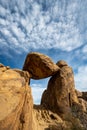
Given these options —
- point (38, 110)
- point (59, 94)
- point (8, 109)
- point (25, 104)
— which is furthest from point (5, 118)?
point (59, 94)

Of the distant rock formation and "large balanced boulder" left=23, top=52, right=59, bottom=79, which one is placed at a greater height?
"large balanced boulder" left=23, top=52, right=59, bottom=79

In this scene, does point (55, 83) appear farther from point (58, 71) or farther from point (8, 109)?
point (8, 109)

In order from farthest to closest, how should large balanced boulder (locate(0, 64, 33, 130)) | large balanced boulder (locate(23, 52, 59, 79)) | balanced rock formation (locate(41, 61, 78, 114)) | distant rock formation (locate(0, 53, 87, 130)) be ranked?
1. large balanced boulder (locate(23, 52, 59, 79))
2. balanced rock formation (locate(41, 61, 78, 114))
3. distant rock formation (locate(0, 53, 87, 130))
4. large balanced boulder (locate(0, 64, 33, 130))

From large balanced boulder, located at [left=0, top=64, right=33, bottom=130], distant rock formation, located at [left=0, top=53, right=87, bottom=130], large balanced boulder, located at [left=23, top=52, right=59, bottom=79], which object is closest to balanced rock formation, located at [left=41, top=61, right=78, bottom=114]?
distant rock formation, located at [left=0, top=53, right=87, bottom=130]

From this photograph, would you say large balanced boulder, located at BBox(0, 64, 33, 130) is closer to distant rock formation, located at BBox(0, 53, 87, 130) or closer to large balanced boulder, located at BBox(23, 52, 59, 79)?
distant rock formation, located at BBox(0, 53, 87, 130)

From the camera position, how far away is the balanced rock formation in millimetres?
24672

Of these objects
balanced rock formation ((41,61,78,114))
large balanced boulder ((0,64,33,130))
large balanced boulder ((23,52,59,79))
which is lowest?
large balanced boulder ((0,64,33,130))

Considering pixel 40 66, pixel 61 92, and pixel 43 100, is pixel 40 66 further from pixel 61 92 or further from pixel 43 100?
pixel 43 100

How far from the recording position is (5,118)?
12070 mm

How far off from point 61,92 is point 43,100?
3.87 m

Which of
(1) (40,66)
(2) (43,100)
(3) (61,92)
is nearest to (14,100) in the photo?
(1) (40,66)

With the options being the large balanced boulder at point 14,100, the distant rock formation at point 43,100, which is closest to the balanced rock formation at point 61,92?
the distant rock formation at point 43,100

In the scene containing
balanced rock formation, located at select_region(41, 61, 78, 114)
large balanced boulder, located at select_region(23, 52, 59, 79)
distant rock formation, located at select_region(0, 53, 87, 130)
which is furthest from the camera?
large balanced boulder, located at select_region(23, 52, 59, 79)

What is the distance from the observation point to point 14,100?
13773 mm
